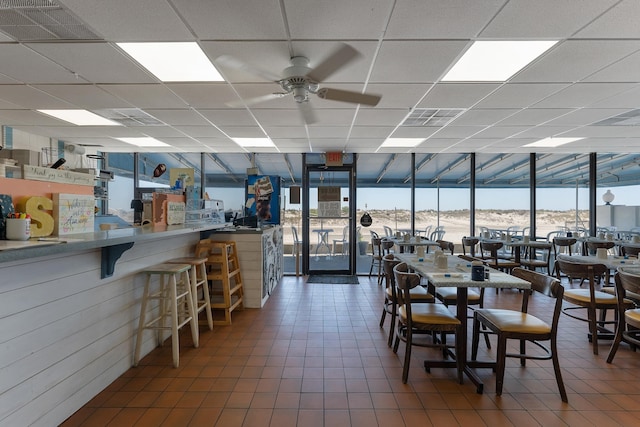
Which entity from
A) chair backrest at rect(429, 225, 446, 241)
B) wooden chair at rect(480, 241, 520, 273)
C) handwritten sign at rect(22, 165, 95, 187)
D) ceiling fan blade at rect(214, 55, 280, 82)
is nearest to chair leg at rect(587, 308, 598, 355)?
wooden chair at rect(480, 241, 520, 273)

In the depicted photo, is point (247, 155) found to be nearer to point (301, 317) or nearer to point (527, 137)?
point (301, 317)

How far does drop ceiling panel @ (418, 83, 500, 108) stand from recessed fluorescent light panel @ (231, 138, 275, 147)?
9.89 feet

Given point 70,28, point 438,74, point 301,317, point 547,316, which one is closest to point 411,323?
point 301,317

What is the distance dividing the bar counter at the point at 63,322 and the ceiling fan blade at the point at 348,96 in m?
1.95

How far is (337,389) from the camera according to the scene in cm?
256

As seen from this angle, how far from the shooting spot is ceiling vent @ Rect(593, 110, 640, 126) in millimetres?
4445

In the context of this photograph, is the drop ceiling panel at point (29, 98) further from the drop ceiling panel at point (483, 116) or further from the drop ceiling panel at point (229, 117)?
the drop ceiling panel at point (483, 116)

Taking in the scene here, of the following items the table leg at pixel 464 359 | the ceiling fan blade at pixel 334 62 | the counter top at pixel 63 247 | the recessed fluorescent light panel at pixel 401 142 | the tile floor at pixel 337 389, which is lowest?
the tile floor at pixel 337 389

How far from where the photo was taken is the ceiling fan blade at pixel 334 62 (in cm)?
260

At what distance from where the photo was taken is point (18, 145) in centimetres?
539

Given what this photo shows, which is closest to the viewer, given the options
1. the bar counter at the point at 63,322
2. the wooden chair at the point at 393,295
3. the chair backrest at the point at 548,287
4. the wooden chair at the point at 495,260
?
the bar counter at the point at 63,322

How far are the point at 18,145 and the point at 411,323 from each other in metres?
6.74

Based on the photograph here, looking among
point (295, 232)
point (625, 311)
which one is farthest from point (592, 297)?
point (295, 232)

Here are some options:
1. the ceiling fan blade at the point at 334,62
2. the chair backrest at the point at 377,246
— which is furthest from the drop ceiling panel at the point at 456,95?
the chair backrest at the point at 377,246
